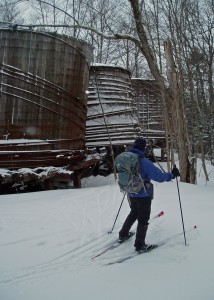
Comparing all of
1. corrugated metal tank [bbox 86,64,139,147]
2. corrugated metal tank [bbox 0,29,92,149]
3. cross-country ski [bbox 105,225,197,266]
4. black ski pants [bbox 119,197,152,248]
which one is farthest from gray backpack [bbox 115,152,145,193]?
corrugated metal tank [bbox 86,64,139,147]

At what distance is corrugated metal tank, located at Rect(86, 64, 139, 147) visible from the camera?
13109 millimetres

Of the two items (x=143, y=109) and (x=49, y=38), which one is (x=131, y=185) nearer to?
(x=49, y=38)

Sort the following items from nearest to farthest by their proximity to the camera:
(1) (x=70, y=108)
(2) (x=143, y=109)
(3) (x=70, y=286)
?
(3) (x=70, y=286)
(1) (x=70, y=108)
(2) (x=143, y=109)

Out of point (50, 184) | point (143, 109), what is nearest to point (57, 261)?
point (50, 184)

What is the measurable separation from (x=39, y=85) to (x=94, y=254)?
18.8 feet

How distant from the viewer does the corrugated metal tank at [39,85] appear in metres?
8.96

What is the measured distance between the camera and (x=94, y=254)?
15.1ft

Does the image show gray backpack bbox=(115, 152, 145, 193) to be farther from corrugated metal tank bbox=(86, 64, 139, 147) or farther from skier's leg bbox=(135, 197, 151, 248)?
corrugated metal tank bbox=(86, 64, 139, 147)

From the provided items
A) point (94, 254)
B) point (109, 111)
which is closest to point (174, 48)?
point (109, 111)

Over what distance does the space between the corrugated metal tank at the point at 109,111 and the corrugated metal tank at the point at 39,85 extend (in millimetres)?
2915

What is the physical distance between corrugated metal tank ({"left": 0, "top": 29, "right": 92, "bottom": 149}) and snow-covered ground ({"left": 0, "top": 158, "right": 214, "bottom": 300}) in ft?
8.21

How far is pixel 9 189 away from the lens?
9.76 meters

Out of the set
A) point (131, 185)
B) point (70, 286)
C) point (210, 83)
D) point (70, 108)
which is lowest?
point (70, 286)

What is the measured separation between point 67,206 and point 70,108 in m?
3.73
